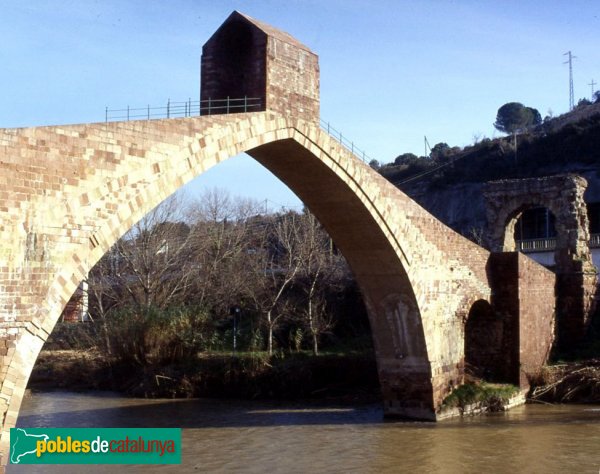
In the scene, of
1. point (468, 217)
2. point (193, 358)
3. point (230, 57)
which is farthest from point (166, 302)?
point (468, 217)

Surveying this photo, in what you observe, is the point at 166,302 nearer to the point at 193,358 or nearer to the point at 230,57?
the point at 193,358

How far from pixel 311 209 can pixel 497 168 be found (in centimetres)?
2715

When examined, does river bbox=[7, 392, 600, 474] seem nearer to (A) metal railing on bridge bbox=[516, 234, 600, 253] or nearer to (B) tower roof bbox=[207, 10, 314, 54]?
(B) tower roof bbox=[207, 10, 314, 54]

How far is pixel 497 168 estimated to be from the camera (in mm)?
39406

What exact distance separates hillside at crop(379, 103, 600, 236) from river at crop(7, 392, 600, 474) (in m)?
20.7

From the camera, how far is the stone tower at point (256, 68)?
11.7m

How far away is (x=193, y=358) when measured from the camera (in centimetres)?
2022

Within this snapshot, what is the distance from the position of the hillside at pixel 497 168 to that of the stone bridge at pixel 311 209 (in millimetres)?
18966

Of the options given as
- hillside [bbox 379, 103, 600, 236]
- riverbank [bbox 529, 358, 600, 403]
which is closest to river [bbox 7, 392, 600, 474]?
riverbank [bbox 529, 358, 600, 403]

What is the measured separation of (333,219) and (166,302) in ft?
34.1

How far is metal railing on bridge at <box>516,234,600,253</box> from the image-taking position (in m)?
27.5

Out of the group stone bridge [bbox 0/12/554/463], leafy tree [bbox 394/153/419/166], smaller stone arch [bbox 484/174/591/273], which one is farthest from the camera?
leafy tree [bbox 394/153/419/166]

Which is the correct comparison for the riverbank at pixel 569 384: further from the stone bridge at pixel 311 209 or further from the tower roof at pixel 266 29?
the tower roof at pixel 266 29

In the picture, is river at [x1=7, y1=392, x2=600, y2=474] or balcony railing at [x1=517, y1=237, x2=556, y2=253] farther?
balcony railing at [x1=517, y1=237, x2=556, y2=253]
